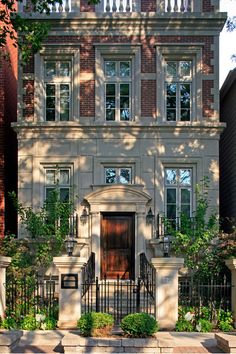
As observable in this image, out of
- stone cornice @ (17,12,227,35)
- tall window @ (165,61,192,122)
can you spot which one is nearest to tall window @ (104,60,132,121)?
stone cornice @ (17,12,227,35)

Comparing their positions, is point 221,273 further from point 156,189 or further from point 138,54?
point 138,54

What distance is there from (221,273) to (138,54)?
752 cm

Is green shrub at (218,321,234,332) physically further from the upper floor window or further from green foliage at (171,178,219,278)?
the upper floor window

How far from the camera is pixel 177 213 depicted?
18.7 m

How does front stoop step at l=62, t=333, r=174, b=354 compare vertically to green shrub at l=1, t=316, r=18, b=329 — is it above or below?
above

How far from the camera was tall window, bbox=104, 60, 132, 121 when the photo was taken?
1898 cm

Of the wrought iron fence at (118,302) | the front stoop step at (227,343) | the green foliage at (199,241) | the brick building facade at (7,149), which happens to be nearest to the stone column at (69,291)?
the wrought iron fence at (118,302)

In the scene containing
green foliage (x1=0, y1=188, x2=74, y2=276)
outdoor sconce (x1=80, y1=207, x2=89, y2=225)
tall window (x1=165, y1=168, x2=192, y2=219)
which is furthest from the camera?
tall window (x1=165, y1=168, x2=192, y2=219)

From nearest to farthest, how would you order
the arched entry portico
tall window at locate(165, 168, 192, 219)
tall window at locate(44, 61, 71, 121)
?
1. the arched entry portico
2. tall window at locate(165, 168, 192, 219)
3. tall window at locate(44, 61, 71, 121)

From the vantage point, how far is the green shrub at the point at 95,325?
1130 centimetres

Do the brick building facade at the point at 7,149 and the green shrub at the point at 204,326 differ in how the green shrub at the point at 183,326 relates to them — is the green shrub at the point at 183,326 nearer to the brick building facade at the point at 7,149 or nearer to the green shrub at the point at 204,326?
the green shrub at the point at 204,326

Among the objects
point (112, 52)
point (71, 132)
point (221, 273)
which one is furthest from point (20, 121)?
point (221, 273)

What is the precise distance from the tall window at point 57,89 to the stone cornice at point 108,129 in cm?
53

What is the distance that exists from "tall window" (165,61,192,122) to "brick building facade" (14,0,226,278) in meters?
0.03
